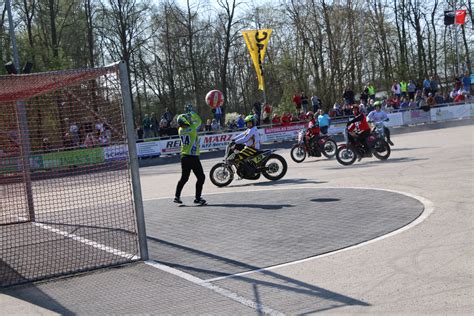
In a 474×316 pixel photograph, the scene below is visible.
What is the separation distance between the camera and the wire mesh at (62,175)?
26.0 feet

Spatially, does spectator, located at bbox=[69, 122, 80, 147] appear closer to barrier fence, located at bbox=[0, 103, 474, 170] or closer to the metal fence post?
barrier fence, located at bbox=[0, 103, 474, 170]

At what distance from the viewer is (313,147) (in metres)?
19.1

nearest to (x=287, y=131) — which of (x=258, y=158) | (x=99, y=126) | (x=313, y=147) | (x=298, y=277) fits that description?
(x=313, y=147)

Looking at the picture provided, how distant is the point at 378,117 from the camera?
19.1 m

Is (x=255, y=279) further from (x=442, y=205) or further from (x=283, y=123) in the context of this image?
(x=283, y=123)

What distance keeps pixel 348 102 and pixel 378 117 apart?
59.2ft

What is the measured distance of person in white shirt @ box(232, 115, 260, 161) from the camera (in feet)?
47.0

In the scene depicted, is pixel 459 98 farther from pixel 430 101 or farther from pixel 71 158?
pixel 71 158

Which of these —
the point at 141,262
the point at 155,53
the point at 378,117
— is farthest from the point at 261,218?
the point at 155,53

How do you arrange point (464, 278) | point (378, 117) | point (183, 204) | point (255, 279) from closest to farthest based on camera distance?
1. point (464, 278)
2. point (255, 279)
3. point (183, 204)
4. point (378, 117)

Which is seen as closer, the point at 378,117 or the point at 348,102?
the point at 378,117

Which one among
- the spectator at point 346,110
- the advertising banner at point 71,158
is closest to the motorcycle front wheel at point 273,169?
the advertising banner at point 71,158

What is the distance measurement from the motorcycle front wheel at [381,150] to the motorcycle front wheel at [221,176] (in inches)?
188

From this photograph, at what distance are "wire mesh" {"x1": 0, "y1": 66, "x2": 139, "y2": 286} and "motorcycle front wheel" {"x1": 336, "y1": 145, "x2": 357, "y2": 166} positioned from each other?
23.7ft
